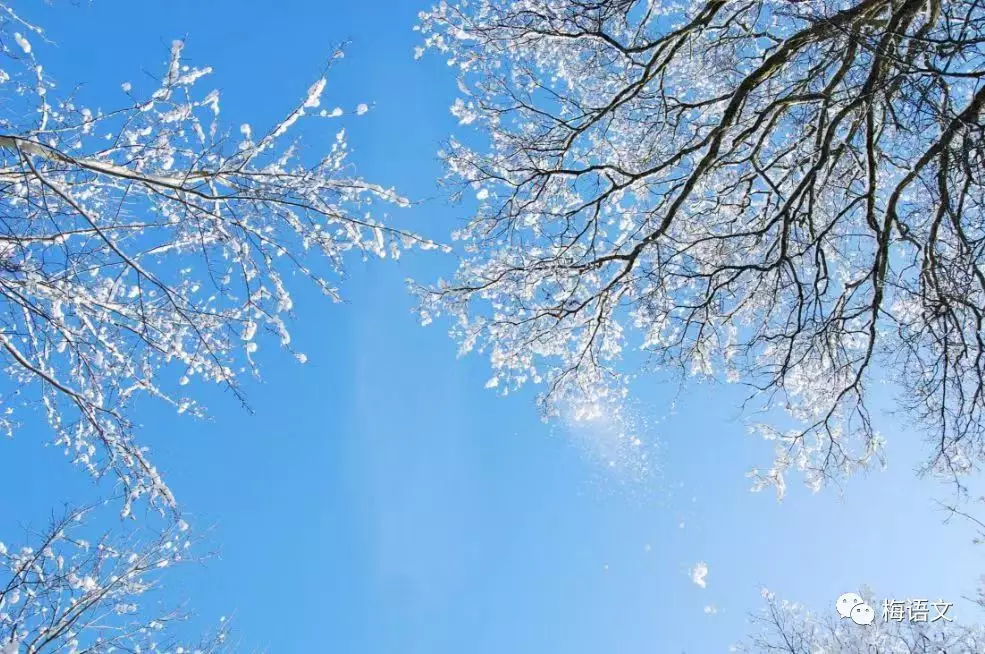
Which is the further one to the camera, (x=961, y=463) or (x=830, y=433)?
(x=830, y=433)

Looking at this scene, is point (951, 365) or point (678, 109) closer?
point (951, 365)

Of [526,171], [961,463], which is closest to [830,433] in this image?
[961,463]

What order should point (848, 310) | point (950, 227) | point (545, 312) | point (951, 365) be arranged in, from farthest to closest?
point (545, 312)
point (848, 310)
point (951, 365)
point (950, 227)

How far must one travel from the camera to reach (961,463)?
16.0ft

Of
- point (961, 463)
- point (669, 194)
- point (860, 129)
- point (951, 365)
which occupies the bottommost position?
point (961, 463)

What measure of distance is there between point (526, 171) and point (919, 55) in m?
3.41

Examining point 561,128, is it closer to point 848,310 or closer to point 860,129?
point 860,129

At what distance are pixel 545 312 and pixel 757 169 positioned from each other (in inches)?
96.7

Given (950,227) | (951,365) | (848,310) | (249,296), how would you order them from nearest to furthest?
(249,296), (950,227), (951,365), (848,310)

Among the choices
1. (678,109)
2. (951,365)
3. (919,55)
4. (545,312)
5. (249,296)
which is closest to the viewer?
(919,55)

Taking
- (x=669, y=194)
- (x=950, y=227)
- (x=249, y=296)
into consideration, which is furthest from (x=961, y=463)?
(x=249, y=296)

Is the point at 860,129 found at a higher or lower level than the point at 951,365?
higher

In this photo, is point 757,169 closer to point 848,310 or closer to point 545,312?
point 848,310

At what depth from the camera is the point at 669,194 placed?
5574 mm
